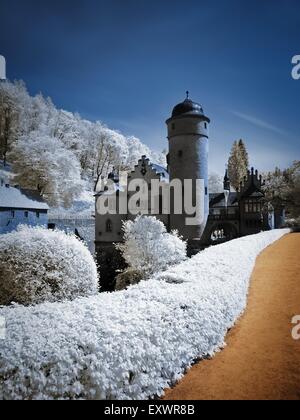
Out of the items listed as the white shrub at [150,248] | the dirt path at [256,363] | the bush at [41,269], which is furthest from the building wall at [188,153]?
the dirt path at [256,363]

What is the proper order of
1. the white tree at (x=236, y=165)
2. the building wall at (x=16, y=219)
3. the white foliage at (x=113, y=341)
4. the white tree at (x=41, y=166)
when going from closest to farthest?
the white foliage at (x=113, y=341) < the building wall at (x=16, y=219) < the white tree at (x=41, y=166) < the white tree at (x=236, y=165)

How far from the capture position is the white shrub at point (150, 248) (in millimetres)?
22172

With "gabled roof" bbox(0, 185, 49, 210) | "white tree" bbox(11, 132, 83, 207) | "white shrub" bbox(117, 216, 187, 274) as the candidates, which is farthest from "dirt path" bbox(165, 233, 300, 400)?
"white tree" bbox(11, 132, 83, 207)

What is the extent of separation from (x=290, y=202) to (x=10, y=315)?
35797 millimetres

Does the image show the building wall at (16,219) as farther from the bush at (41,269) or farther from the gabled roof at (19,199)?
the bush at (41,269)

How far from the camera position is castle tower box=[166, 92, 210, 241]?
34188mm

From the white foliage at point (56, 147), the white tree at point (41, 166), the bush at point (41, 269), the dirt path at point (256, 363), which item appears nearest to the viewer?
the dirt path at point (256, 363)

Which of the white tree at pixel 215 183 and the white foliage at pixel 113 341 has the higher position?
the white tree at pixel 215 183

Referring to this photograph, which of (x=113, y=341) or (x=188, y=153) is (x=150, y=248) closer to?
(x=188, y=153)

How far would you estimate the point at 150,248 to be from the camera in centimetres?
2275

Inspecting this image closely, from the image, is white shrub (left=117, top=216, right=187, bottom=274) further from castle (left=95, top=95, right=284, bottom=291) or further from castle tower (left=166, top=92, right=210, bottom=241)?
castle tower (left=166, top=92, right=210, bottom=241)

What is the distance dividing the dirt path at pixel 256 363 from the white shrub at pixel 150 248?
13444mm

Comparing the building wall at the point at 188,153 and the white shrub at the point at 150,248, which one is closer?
the white shrub at the point at 150,248

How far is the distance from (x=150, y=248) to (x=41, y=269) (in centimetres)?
1435
